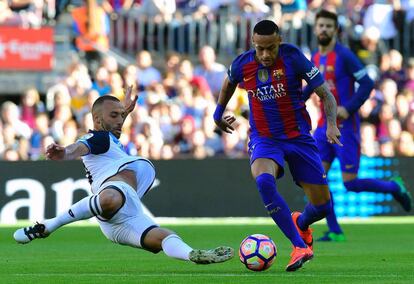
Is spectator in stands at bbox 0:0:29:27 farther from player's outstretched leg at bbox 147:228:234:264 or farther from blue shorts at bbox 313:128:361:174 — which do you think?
player's outstretched leg at bbox 147:228:234:264

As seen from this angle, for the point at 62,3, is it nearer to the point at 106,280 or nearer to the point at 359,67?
the point at 359,67

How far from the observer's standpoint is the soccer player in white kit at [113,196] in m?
10.2

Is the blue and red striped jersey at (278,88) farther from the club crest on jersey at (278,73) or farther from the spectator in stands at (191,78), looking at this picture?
the spectator in stands at (191,78)

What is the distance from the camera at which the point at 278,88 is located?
36.5 feet

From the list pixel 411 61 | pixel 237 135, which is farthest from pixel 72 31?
pixel 411 61

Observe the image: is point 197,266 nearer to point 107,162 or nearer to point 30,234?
point 107,162

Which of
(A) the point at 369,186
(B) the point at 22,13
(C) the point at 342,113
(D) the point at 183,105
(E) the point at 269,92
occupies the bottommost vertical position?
(D) the point at 183,105

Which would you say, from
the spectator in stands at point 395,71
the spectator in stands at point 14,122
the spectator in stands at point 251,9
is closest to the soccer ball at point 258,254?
the spectator in stands at point 14,122

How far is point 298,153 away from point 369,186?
426 cm

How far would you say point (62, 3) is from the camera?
25422mm

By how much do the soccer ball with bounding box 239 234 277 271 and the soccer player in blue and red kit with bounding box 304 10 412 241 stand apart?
13.7 ft

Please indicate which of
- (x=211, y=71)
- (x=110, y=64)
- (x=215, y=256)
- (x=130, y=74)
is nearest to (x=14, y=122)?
(x=110, y=64)

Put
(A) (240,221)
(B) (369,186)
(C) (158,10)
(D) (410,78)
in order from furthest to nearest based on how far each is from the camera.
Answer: (C) (158,10) < (D) (410,78) < (A) (240,221) < (B) (369,186)

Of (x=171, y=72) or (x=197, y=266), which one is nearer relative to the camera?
(x=197, y=266)
